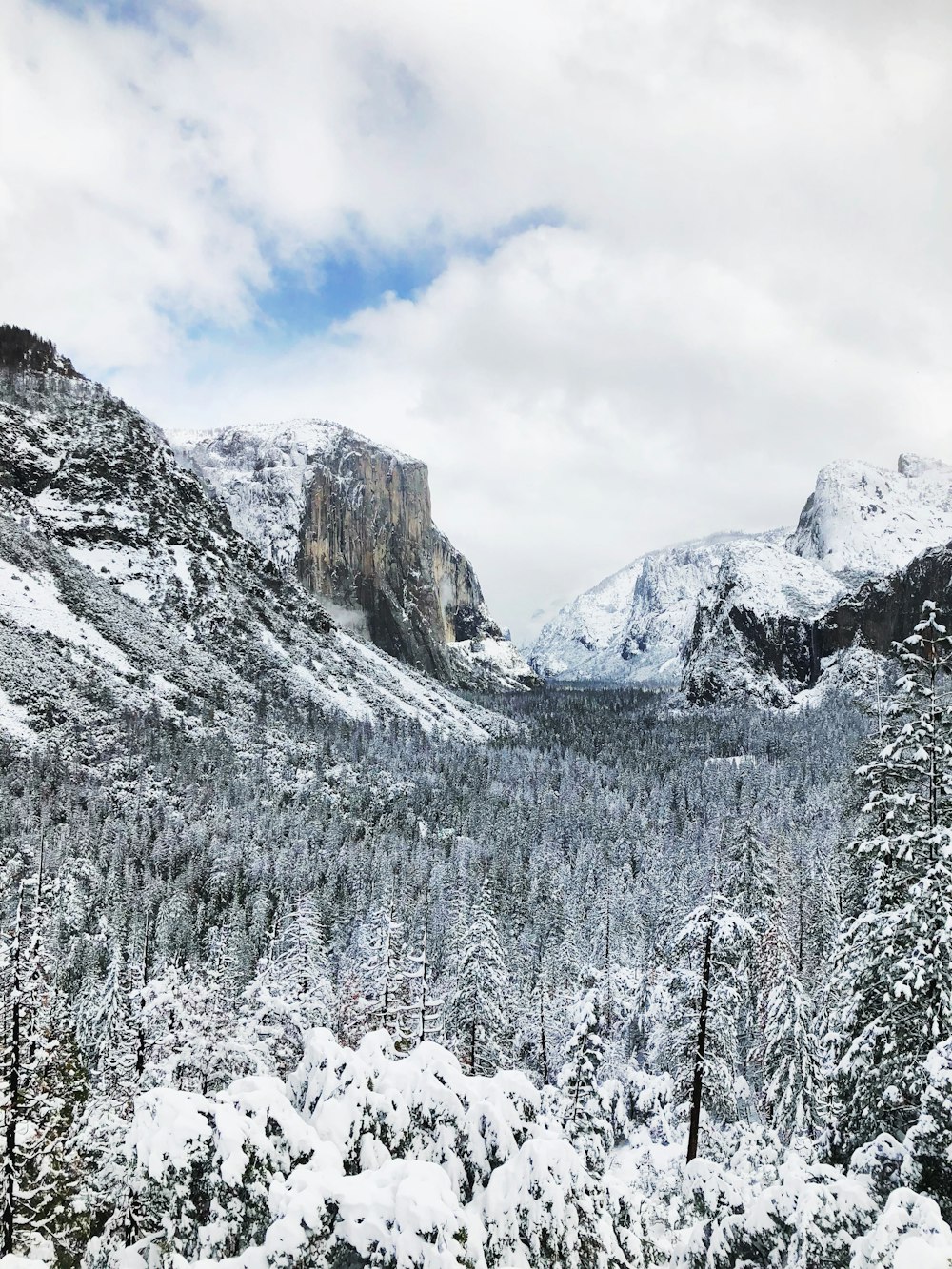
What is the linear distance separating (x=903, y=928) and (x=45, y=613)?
560 feet

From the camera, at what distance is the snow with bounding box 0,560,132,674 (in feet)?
487

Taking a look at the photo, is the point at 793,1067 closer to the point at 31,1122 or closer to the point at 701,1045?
the point at 701,1045

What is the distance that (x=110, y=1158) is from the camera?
53.3 ft

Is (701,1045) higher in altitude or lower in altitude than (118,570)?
lower

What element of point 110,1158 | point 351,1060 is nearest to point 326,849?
point 110,1158

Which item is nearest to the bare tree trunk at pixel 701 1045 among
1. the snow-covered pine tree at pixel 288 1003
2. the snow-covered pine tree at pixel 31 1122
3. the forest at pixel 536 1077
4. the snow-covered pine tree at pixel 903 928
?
the forest at pixel 536 1077

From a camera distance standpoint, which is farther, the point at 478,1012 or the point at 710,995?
the point at 478,1012

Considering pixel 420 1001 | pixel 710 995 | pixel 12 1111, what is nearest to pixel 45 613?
pixel 420 1001

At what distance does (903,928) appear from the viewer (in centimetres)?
1405

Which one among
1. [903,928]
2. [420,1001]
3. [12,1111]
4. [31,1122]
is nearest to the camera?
[903,928]

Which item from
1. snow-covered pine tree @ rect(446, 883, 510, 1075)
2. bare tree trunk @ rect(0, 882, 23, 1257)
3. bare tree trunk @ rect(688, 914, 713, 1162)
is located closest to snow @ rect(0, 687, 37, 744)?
snow-covered pine tree @ rect(446, 883, 510, 1075)

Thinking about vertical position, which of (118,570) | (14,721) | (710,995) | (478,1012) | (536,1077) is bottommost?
(536,1077)

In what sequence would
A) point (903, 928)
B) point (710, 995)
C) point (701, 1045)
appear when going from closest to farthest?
point (903, 928)
point (710, 995)
point (701, 1045)

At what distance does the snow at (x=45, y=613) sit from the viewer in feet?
487
